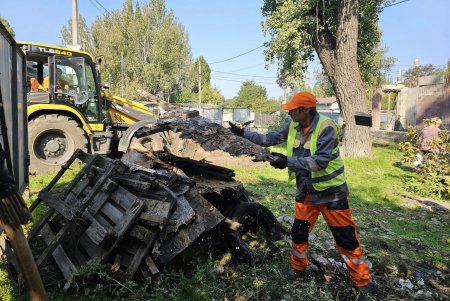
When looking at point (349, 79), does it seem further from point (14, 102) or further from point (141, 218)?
point (141, 218)

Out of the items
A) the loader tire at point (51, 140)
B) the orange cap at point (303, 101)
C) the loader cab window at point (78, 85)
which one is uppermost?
the loader cab window at point (78, 85)

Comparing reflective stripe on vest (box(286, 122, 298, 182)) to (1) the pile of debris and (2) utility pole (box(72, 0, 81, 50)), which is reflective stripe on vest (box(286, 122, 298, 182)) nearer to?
(1) the pile of debris

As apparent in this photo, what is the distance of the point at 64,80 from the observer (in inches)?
333

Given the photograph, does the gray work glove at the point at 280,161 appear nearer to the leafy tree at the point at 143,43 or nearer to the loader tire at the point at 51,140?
the loader tire at the point at 51,140

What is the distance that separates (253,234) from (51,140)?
600cm

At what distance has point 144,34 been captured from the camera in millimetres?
37688

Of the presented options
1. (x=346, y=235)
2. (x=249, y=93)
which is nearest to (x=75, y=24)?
(x=346, y=235)

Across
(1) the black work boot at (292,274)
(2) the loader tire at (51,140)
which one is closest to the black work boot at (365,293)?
(1) the black work boot at (292,274)

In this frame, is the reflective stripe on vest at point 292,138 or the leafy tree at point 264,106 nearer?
the reflective stripe on vest at point 292,138

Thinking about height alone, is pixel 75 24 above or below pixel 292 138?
above

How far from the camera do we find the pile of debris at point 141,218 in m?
3.12

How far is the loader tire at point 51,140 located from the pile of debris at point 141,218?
4.38 m

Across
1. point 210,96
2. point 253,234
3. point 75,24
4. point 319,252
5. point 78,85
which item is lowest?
point 319,252

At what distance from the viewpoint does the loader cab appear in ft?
26.4
